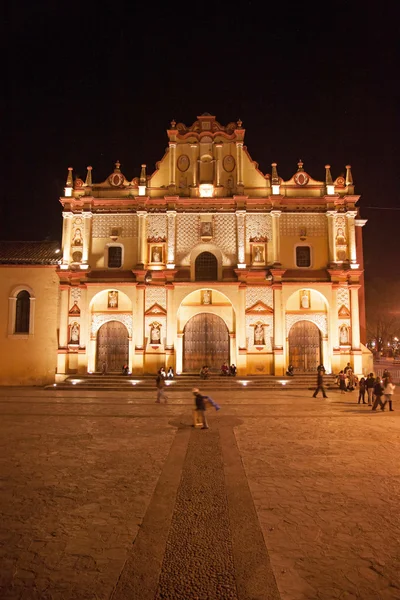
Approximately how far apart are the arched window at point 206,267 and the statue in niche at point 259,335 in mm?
4381

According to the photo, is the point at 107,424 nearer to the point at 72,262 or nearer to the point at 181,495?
the point at 181,495

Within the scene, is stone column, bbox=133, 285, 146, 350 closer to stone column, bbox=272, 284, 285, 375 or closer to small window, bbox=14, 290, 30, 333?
small window, bbox=14, 290, 30, 333

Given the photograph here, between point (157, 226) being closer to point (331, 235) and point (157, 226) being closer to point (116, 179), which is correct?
point (116, 179)

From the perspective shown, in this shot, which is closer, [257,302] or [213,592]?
[213,592]

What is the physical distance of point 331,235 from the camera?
90.6 ft

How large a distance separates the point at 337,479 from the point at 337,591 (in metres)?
3.81

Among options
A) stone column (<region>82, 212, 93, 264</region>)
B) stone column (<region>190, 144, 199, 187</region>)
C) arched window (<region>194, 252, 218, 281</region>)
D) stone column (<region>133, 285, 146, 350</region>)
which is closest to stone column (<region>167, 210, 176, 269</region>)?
arched window (<region>194, 252, 218, 281</region>)

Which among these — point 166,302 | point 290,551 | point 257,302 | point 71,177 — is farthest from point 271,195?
point 290,551

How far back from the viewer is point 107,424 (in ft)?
44.2

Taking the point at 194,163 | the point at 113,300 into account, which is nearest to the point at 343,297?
the point at 194,163

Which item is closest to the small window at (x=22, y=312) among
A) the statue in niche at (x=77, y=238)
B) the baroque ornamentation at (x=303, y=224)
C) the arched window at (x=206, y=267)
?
the statue in niche at (x=77, y=238)

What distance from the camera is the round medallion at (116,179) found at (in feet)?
94.4

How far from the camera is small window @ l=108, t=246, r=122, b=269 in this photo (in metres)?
28.1

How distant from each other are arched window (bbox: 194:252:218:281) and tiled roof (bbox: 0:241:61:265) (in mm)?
9531
